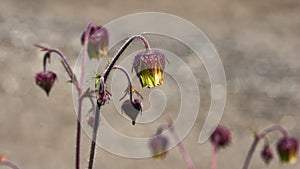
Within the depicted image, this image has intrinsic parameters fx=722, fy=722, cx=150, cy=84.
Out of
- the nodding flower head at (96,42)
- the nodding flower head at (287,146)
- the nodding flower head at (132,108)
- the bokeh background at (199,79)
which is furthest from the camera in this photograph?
the bokeh background at (199,79)

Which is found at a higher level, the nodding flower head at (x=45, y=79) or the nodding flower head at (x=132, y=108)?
the nodding flower head at (x=45, y=79)

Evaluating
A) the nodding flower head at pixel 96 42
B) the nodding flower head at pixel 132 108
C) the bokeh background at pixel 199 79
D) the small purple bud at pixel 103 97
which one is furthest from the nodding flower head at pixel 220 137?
the bokeh background at pixel 199 79

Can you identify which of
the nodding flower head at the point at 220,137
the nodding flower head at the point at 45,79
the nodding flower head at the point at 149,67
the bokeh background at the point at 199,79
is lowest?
the nodding flower head at the point at 220,137

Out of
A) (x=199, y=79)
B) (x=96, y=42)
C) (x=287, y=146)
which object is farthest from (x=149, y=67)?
(x=199, y=79)

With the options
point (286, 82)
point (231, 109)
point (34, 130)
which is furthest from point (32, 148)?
point (286, 82)

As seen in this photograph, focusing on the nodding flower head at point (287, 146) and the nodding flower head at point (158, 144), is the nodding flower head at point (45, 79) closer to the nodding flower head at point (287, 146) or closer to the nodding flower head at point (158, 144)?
the nodding flower head at point (158, 144)

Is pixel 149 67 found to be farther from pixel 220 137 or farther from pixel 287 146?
pixel 287 146

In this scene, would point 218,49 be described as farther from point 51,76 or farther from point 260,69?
point 51,76

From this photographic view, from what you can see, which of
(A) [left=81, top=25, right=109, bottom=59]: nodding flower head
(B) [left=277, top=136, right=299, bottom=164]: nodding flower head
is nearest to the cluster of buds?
(B) [left=277, top=136, right=299, bottom=164]: nodding flower head

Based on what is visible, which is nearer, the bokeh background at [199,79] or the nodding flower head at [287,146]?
the nodding flower head at [287,146]
